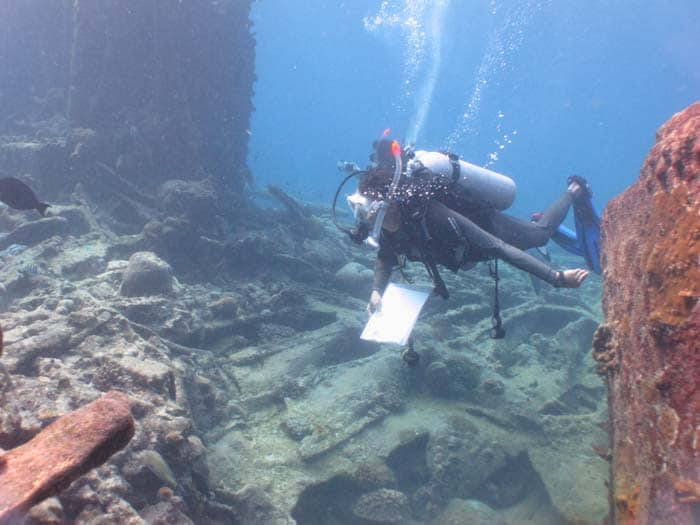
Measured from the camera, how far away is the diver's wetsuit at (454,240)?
434 centimetres

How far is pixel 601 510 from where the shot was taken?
16.1 feet

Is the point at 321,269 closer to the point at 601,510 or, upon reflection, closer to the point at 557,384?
the point at 557,384

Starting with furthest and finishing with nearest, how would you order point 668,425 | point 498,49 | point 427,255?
point 498,49, point 427,255, point 668,425

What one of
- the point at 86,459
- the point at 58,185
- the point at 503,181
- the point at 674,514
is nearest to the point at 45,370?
the point at 86,459

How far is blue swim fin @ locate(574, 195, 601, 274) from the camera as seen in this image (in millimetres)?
6383

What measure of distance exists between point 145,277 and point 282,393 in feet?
11.7

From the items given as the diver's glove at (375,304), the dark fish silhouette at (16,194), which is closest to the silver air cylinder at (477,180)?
the diver's glove at (375,304)

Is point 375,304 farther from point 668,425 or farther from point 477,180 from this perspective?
point 668,425

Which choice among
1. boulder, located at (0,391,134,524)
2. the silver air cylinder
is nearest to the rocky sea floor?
boulder, located at (0,391,134,524)

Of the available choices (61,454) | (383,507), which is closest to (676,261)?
(61,454)

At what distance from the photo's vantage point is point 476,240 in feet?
14.6

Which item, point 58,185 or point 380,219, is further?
point 58,185

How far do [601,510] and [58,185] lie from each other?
15.9 m

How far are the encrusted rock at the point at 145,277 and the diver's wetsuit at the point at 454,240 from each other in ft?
15.3
